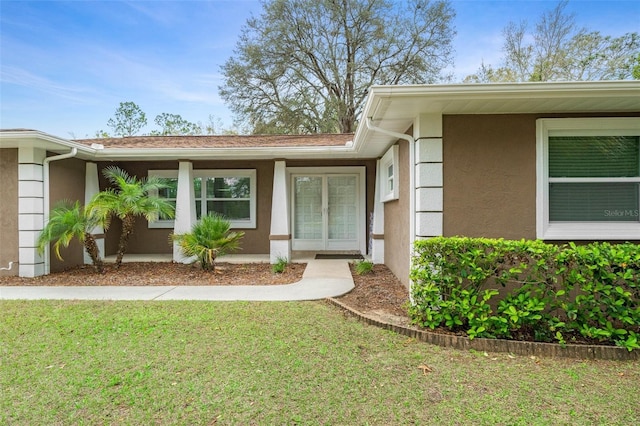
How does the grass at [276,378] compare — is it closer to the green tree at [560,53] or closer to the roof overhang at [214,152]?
the roof overhang at [214,152]

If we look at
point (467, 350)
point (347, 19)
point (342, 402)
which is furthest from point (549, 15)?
point (342, 402)

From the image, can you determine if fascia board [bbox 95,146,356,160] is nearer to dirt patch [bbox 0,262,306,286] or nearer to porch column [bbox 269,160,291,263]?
porch column [bbox 269,160,291,263]

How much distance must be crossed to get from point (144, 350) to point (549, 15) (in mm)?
23831

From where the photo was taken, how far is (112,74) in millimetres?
17891

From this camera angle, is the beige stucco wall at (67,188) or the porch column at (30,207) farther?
the beige stucco wall at (67,188)

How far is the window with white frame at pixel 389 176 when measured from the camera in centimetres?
635

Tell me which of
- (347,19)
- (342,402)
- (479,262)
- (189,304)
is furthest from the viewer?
(347,19)

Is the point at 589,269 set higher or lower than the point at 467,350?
higher

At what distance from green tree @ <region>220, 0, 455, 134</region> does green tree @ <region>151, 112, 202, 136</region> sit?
15.7 feet

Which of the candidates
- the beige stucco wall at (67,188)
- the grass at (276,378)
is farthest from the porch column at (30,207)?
the grass at (276,378)

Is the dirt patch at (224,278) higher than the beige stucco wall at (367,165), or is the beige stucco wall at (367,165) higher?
the beige stucco wall at (367,165)

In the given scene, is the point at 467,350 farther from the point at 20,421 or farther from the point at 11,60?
the point at 11,60

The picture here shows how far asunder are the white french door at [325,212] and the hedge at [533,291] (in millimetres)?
5720

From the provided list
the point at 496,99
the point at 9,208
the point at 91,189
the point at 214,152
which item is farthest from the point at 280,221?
the point at 496,99
